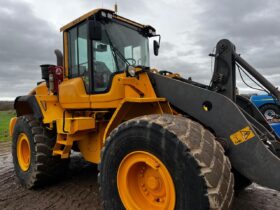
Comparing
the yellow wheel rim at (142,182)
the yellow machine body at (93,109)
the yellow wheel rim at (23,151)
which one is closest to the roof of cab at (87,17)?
the yellow machine body at (93,109)

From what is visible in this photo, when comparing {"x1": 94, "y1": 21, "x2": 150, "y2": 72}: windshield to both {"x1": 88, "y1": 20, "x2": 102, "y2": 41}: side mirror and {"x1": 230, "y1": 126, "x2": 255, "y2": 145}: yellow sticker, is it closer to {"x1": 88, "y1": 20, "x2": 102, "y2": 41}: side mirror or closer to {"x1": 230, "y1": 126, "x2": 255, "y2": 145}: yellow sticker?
{"x1": 88, "y1": 20, "x2": 102, "y2": 41}: side mirror

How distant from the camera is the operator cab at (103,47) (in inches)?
184

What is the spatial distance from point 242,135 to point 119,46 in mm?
2416

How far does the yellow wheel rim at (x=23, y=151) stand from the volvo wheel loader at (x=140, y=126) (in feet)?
0.07

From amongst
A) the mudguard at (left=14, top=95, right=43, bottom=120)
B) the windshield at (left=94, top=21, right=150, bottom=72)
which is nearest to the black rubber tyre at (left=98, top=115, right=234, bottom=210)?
the windshield at (left=94, top=21, right=150, bottom=72)

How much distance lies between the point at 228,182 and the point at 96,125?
8.83 feet

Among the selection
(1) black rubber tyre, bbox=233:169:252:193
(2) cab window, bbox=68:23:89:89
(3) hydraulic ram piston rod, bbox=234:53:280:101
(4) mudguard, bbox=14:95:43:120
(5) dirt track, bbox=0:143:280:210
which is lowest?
(5) dirt track, bbox=0:143:280:210

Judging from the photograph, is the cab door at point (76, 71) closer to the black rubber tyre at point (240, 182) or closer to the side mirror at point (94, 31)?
the side mirror at point (94, 31)

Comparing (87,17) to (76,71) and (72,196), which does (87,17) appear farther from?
(72,196)

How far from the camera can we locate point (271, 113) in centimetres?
1410

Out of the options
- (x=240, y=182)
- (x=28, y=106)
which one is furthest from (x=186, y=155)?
(x=28, y=106)

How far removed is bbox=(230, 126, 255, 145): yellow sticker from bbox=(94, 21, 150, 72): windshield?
2048 millimetres

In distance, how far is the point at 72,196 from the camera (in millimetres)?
5078

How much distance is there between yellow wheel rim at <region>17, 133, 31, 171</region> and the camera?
6.12 metres
